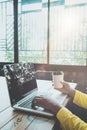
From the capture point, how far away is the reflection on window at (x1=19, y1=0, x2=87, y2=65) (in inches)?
120

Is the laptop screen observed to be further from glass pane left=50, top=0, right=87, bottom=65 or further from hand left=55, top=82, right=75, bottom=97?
glass pane left=50, top=0, right=87, bottom=65

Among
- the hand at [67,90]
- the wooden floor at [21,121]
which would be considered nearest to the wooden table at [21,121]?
the wooden floor at [21,121]

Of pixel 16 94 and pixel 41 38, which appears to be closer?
pixel 16 94

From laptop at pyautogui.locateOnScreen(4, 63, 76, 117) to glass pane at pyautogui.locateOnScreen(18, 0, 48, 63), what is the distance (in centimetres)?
180

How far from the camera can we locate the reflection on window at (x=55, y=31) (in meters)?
3.04

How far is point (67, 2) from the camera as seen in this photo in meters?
3.06

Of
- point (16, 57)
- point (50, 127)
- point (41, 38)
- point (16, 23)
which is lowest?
point (50, 127)

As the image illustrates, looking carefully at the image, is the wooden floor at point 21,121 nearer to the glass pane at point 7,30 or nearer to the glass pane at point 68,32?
the glass pane at point 68,32

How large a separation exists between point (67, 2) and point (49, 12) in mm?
335

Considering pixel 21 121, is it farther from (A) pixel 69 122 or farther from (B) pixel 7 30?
(B) pixel 7 30

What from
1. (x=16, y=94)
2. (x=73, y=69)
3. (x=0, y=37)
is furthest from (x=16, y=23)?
(x=16, y=94)

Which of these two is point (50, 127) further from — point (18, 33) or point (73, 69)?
point (18, 33)

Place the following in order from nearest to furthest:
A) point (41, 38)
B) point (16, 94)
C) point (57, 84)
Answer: point (16, 94), point (57, 84), point (41, 38)

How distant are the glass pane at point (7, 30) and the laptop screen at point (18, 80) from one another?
2.00m
